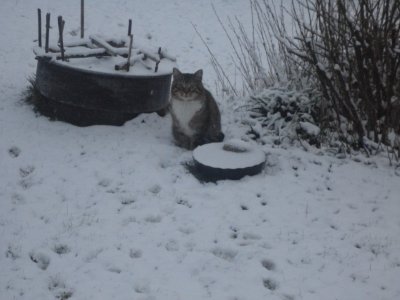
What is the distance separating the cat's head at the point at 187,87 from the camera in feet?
17.3

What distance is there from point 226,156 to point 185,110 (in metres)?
0.80

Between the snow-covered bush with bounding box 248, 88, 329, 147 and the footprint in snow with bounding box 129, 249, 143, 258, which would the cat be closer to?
the snow-covered bush with bounding box 248, 88, 329, 147

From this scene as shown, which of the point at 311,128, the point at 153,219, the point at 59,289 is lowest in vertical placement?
the point at 59,289

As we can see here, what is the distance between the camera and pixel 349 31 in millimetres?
5320

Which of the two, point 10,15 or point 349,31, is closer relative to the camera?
point 349,31

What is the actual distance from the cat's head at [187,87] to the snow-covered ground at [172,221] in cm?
66

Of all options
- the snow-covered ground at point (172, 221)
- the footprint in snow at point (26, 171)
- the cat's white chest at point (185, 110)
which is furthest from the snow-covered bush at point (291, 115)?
the footprint in snow at point (26, 171)

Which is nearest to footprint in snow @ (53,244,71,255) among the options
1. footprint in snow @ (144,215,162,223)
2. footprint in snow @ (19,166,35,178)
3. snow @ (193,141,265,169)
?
footprint in snow @ (144,215,162,223)

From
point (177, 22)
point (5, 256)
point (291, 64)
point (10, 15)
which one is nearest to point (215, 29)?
point (177, 22)

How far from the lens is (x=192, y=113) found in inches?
210

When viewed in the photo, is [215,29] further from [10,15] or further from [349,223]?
[349,223]

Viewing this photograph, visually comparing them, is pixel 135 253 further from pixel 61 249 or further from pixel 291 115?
pixel 291 115

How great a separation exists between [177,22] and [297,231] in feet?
33.1

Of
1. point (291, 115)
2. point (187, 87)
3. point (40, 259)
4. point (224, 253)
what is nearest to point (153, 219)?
point (224, 253)
